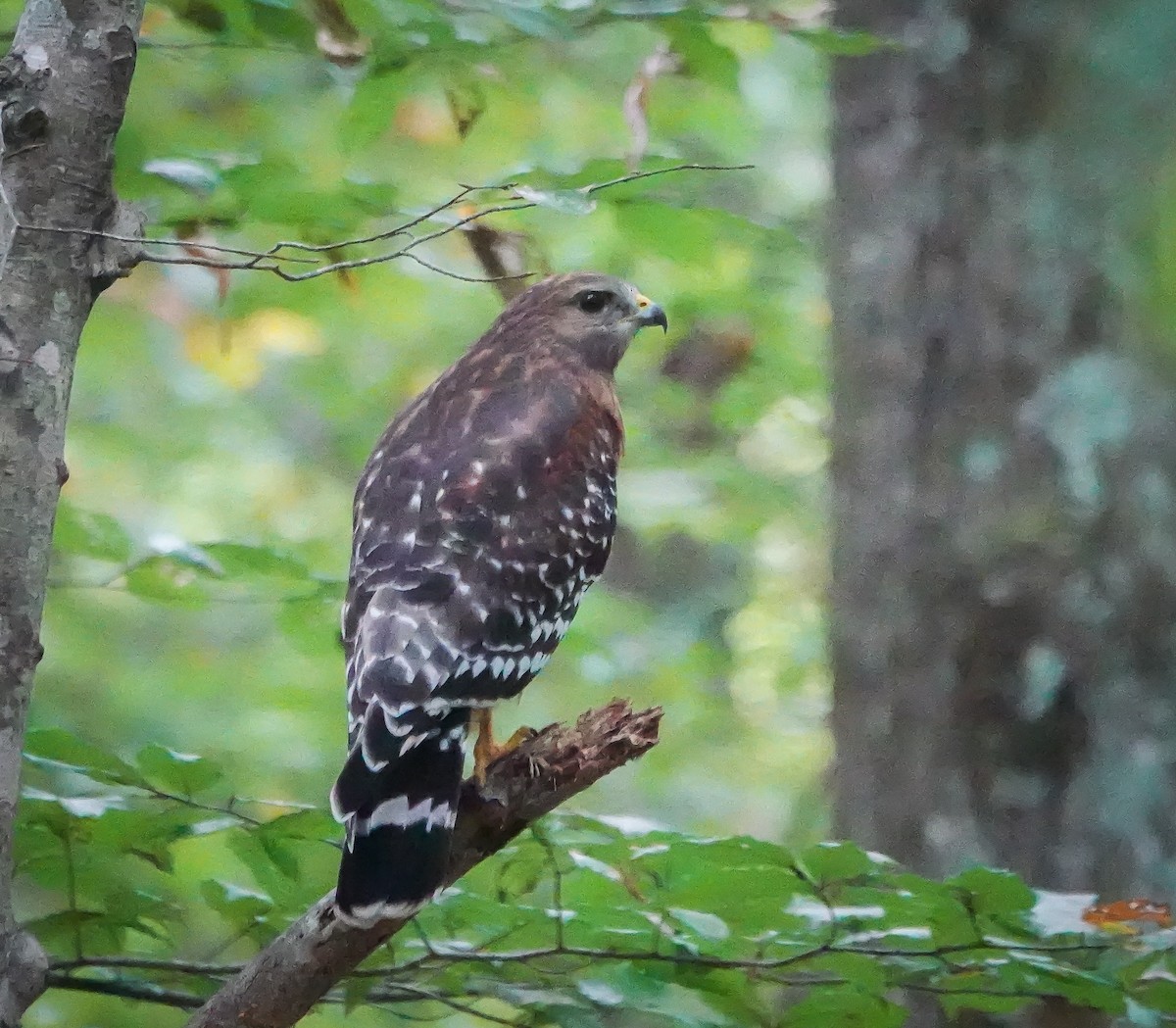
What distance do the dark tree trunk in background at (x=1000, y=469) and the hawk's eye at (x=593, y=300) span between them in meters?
0.70

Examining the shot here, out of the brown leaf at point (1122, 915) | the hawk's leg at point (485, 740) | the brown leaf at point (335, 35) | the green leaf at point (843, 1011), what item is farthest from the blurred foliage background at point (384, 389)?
the brown leaf at point (1122, 915)

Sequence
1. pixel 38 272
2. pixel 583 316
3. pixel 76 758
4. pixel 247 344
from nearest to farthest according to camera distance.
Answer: pixel 38 272
pixel 76 758
pixel 583 316
pixel 247 344

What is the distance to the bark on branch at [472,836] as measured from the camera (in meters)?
1.95

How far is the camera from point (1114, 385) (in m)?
3.44

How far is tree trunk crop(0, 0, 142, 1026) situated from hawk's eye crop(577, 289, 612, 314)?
5.28 ft

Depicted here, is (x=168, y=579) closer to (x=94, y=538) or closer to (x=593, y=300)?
(x=94, y=538)

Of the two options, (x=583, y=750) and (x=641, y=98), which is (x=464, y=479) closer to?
(x=583, y=750)

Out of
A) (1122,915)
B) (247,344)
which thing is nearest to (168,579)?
(1122,915)

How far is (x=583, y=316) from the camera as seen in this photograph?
A: 3463mm

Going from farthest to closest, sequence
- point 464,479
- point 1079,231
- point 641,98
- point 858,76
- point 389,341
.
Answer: point 389,341 < point 858,76 < point 1079,231 < point 641,98 < point 464,479

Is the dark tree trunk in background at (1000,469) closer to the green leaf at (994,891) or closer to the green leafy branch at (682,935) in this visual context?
the green leafy branch at (682,935)

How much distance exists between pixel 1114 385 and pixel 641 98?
1326mm

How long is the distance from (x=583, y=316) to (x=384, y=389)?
2.48 meters

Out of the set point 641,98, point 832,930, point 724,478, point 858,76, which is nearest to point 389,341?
point 724,478
